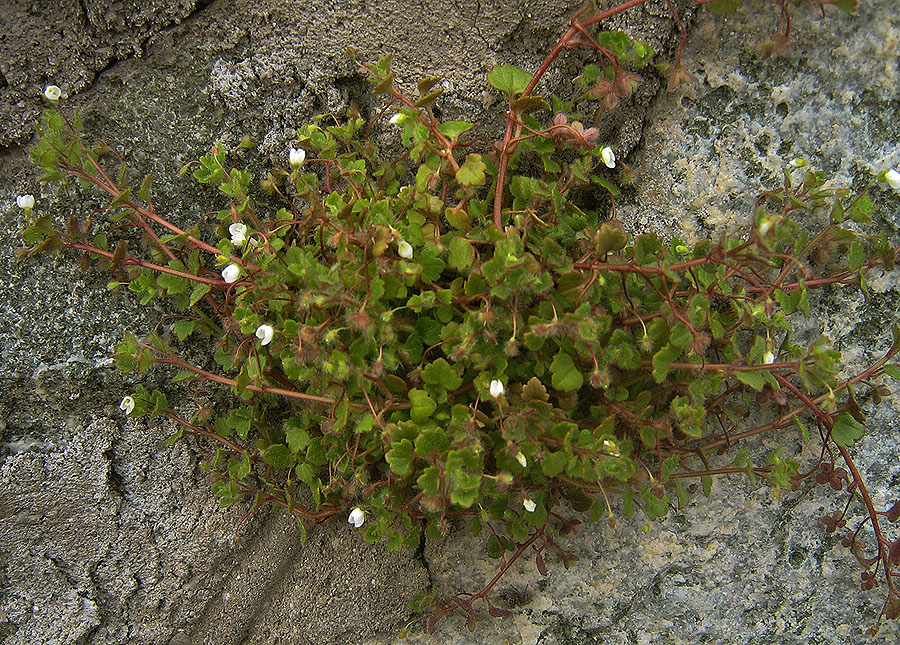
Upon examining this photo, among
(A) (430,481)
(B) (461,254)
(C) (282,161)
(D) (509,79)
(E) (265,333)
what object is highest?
(D) (509,79)

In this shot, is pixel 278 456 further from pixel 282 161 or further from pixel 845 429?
pixel 845 429

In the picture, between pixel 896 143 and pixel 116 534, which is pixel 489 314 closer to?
pixel 896 143

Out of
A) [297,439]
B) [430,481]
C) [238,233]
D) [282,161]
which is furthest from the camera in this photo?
[282,161]

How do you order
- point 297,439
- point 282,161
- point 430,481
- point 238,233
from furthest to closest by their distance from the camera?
point 282,161 < point 297,439 < point 238,233 < point 430,481

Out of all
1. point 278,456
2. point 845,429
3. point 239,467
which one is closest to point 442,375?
point 278,456

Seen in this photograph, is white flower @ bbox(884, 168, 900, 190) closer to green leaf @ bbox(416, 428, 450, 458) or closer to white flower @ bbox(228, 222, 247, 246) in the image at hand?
green leaf @ bbox(416, 428, 450, 458)

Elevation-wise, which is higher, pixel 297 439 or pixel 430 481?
pixel 430 481
